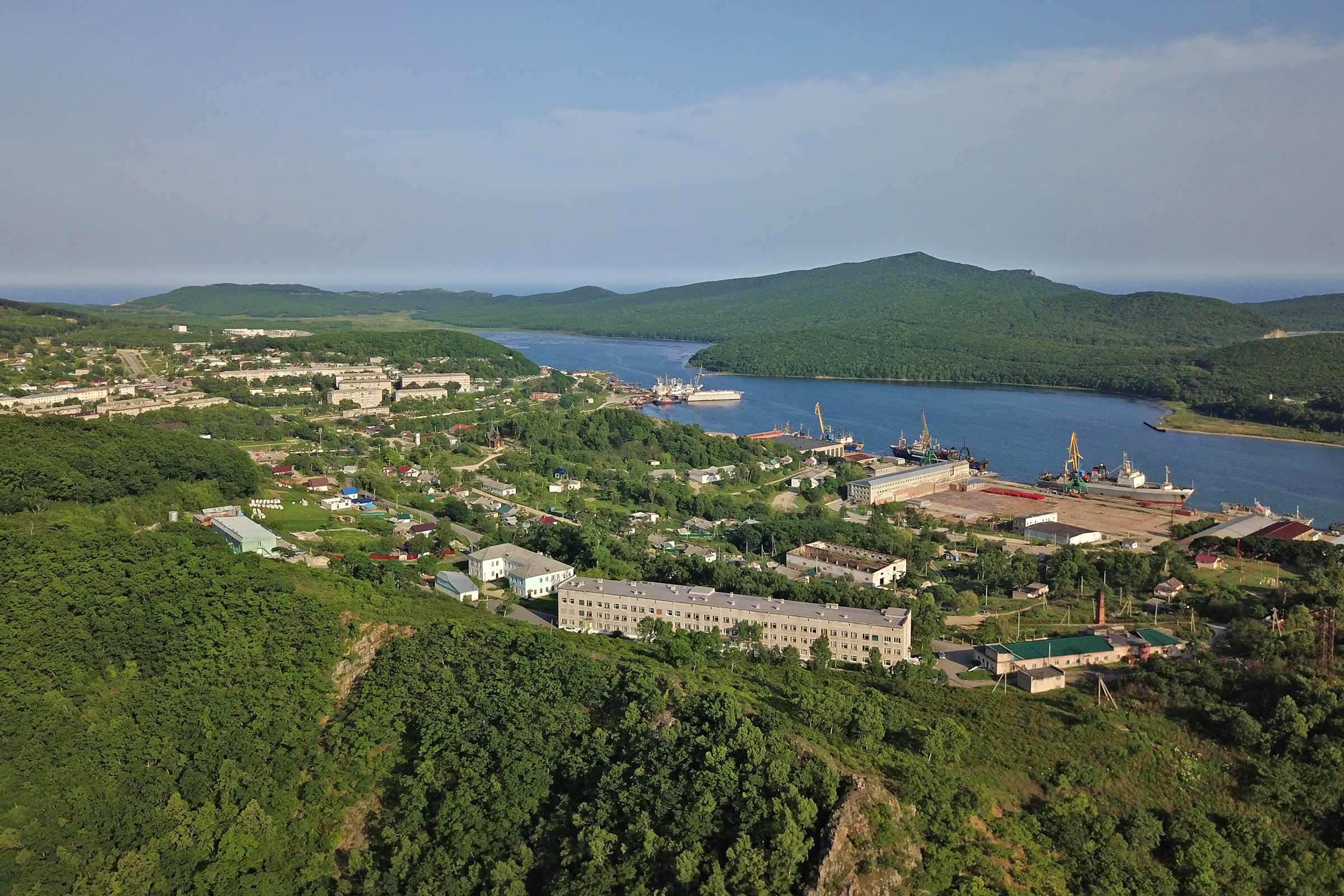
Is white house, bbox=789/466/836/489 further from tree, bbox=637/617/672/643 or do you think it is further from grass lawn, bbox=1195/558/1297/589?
tree, bbox=637/617/672/643

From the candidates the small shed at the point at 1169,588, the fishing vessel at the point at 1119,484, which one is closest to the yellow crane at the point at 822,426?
the fishing vessel at the point at 1119,484

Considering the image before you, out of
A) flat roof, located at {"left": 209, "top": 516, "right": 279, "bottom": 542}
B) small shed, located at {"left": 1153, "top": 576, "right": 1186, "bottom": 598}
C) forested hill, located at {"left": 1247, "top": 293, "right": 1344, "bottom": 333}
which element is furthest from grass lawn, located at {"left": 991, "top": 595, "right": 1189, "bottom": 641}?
forested hill, located at {"left": 1247, "top": 293, "right": 1344, "bottom": 333}

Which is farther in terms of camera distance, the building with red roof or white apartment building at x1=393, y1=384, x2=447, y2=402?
white apartment building at x1=393, y1=384, x2=447, y2=402

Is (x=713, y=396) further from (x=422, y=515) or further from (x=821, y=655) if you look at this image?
(x=821, y=655)

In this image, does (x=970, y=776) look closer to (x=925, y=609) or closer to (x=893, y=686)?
(x=893, y=686)

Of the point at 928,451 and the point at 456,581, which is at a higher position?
the point at 928,451

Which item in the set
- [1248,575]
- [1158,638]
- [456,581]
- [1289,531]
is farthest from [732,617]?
[1289,531]
